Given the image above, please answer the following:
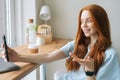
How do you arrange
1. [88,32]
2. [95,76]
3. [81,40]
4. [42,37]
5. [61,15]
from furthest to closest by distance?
1. [61,15]
2. [42,37]
3. [81,40]
4. [88,32]
5. [95,76]

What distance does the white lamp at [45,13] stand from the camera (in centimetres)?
225

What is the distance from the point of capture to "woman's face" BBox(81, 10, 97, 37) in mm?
1353

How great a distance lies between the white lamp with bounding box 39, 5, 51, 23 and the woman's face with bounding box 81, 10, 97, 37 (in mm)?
906

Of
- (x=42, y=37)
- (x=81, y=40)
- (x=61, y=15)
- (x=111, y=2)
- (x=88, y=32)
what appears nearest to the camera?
(x=88, y=32)

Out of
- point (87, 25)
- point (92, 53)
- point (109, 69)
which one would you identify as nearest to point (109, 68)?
point (109, 69)

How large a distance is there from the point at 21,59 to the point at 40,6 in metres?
1.06

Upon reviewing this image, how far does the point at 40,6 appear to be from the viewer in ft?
7.70

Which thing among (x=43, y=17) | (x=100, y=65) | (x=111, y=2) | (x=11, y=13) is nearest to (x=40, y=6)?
(x=43, y=17)

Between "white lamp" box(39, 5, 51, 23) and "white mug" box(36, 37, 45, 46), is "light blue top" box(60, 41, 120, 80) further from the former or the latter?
"white lamp" box(39, 5, 51, 23)

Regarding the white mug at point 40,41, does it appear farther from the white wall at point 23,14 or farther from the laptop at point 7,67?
the laptop at point 7,67

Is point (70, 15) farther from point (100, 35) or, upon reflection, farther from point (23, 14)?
point (100, 35)

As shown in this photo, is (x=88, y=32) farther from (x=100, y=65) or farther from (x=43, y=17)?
(x=43, y=17)

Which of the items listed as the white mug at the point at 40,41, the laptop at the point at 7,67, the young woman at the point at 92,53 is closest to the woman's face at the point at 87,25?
the young woman at the point at 92,53

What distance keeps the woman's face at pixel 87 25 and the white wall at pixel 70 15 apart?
3.21ft
